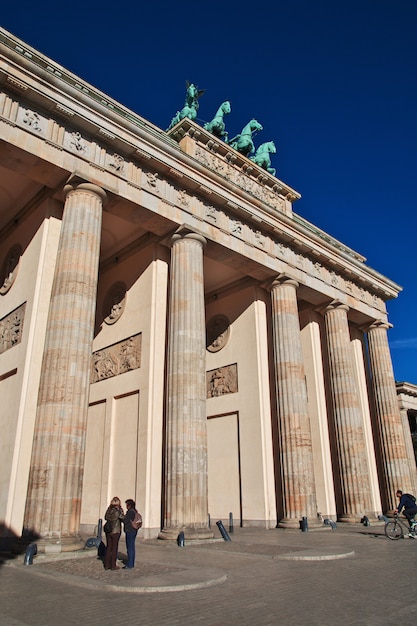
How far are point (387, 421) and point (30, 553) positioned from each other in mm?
19880

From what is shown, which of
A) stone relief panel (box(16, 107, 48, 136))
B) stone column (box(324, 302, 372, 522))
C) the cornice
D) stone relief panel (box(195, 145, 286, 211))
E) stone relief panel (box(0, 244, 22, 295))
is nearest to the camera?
stone relief panel (box(16, 107, 48, 136))

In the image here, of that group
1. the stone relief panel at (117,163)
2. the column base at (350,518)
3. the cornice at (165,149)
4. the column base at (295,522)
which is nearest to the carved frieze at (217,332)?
the cornice at (165,149)

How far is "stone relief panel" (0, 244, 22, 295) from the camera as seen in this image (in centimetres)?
1634

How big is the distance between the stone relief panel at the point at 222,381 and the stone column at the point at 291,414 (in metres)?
2.42

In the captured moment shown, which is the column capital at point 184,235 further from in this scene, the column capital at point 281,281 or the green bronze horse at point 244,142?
the green bronze horse at point 244,142

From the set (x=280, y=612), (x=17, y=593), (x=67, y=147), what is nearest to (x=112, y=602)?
(x=17, y=593)

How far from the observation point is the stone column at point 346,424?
2041cm

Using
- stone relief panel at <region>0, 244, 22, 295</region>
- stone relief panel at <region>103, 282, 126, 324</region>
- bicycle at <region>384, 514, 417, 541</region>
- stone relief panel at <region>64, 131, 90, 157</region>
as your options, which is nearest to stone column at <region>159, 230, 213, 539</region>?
stone relief panel at <region>103, 282, 126, 324</region>

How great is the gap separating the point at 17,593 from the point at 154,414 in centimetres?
908

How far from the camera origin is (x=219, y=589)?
6711 millimetres

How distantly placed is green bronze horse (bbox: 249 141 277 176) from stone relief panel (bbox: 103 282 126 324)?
10.8 metres

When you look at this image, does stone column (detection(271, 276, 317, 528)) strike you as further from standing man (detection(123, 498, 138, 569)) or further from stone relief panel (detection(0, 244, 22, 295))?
stone relief panel (detection(0, 244, 22, 295))

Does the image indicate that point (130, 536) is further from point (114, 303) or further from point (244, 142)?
point (244, 142)

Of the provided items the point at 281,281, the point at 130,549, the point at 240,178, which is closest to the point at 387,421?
the point at 281,281
